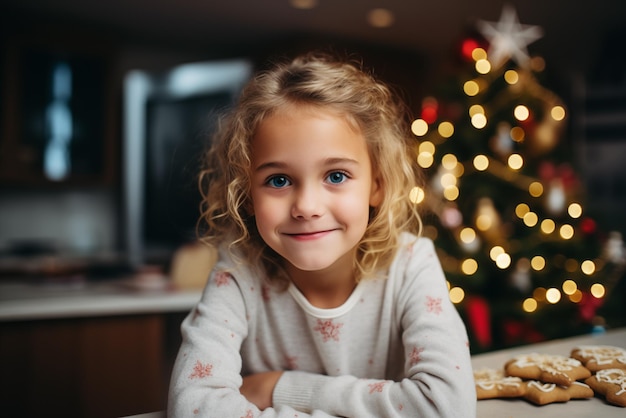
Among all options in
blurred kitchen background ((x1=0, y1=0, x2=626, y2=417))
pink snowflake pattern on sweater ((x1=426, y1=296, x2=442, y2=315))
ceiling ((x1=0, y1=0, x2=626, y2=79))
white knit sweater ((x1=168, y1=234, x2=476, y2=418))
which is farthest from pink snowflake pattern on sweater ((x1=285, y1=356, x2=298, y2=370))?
ceiling ((x1=0, y1=0, x2=626, y2=79))

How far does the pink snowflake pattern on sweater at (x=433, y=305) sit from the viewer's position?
78cm

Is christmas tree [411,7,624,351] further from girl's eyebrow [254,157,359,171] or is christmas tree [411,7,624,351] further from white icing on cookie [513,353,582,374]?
girl's eyebrow [254,157,359,171]

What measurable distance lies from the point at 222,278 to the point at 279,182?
8.3 inches

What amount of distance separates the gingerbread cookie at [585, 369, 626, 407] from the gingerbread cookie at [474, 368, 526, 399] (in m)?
0.10

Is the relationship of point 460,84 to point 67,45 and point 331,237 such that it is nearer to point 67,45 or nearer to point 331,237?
point 331,237

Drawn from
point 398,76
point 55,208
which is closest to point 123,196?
point 55,208

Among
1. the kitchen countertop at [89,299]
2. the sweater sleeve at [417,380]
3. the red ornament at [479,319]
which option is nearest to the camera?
the sweater sleeve at [417,380]

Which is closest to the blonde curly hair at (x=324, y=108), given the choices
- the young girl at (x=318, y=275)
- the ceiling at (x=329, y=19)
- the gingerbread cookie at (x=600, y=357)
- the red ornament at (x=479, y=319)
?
the young girl at (x=318, y=275)

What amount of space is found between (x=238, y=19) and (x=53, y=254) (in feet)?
6.95

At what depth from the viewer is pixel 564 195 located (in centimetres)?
239

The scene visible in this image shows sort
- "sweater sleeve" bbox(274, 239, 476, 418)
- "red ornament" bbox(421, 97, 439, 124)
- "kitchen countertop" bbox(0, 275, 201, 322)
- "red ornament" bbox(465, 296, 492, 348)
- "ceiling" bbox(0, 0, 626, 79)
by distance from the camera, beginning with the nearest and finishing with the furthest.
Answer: "sweater sleeve" bbox(274, 239, 476, 418)
"kitchen countertop" bbox(0, 275, 201, 322)
"red ornament" bbox(465, 296, 492, 348)
"red ornament" bbox(421, 97, 439, 124)
"ceiling" bbox(0, 0, 626, 79)

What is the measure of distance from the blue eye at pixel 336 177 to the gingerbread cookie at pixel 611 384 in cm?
45

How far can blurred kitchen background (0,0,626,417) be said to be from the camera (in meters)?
3.29

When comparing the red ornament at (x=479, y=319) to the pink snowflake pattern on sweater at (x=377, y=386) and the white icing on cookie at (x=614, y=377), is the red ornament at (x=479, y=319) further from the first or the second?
the pink snowflake pattern on sweater at (x=377, y=386)
